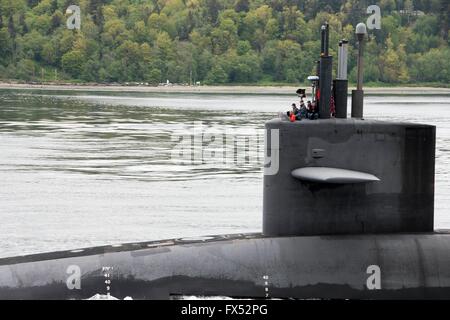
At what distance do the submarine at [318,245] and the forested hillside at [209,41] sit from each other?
4846 inches

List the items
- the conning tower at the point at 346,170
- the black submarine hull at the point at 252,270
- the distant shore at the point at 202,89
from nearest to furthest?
1. the black submarine hull at the point at 252,270
2. the conning tower at the point at 346,170
3. the distant shore at the point at 202,89

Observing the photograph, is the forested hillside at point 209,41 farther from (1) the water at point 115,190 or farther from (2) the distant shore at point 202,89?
(1) the water at point 115,190

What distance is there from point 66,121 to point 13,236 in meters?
49.5

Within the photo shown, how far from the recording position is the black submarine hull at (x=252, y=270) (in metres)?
13.5

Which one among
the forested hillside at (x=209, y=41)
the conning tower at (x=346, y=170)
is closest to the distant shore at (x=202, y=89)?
the forested hillside at (x=209, y=41)

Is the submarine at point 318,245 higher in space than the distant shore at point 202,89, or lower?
higher

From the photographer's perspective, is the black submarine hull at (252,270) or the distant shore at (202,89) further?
the distant shore at (202,89)

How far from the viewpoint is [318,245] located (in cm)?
1391

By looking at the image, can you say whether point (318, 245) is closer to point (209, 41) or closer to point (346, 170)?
point (346, 170)

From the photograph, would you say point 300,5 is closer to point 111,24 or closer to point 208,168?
point 111,24

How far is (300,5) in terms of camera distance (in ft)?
507

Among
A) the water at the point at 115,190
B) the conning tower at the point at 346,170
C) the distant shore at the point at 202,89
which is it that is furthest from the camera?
the distant shore at the point at 202,89

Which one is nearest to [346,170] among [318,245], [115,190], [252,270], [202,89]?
[318,245]

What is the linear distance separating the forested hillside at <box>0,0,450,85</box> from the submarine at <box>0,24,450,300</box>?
123 meters
